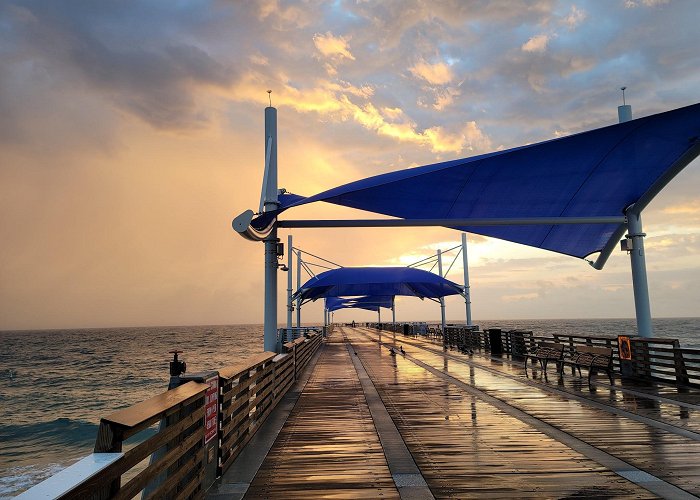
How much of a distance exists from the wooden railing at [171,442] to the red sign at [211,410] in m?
0.07

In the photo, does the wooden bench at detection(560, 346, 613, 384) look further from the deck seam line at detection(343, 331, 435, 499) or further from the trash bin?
the trash bin

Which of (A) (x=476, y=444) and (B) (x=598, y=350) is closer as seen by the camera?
(A) (x=476, y=444)

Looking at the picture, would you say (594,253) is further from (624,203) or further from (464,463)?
(464,463)

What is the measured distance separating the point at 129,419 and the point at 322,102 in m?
15.8

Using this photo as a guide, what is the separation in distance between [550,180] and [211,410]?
11046mm

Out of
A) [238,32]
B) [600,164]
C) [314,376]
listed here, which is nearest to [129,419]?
[314,376]

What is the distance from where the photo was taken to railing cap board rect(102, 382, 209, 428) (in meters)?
2.76

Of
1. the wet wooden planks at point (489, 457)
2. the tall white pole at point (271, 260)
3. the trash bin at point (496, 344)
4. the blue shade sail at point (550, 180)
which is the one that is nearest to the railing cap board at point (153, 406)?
the wet wooden planks at point (489, 457)

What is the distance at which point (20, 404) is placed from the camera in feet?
107

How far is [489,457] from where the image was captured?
5.77 meters

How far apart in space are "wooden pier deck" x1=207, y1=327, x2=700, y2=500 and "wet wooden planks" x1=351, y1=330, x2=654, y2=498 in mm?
17

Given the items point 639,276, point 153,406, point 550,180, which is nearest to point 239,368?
point 153,406

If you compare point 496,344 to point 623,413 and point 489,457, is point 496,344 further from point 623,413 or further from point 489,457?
point 489,457

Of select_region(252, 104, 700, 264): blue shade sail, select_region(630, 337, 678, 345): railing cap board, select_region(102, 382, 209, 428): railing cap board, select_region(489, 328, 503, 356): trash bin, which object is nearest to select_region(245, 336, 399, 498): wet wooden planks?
select_region(102, 382, 209, 428): railing cap board
